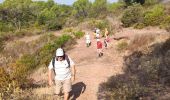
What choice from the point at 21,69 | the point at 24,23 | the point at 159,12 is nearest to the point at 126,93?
the point at 21,69

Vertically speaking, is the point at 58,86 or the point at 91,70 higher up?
the point at 58,86

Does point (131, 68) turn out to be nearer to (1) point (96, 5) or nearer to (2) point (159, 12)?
(2) point (159, 12)

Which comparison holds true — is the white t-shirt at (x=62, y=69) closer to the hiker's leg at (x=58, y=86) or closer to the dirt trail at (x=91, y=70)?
the hiker's leg at (x=58, y=86)

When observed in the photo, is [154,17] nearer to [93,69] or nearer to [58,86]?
[93,69]

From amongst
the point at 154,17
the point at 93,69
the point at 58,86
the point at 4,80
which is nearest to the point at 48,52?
the point at 93,69

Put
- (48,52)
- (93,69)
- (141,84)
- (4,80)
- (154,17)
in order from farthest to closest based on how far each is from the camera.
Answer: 1. (154,17)
2. (48,52)
3. (93,69)
4. (4,80)
5. (141,84)

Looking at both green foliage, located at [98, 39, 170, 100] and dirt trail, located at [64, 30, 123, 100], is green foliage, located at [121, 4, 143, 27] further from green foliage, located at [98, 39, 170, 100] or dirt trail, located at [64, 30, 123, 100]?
green foliage, located at [98, 39, 170, 100]

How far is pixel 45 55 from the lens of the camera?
21.4 meters

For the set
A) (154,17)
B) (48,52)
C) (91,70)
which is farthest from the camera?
(154,17)

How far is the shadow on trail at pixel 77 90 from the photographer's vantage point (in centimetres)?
1150

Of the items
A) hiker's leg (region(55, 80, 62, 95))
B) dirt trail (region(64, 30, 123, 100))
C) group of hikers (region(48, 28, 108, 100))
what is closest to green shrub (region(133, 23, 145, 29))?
dirt trail (region(64, 30, 123, 100))

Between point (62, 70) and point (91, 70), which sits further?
point (91, 70)

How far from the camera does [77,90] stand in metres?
12.3

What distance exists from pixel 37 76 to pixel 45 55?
4.87m
